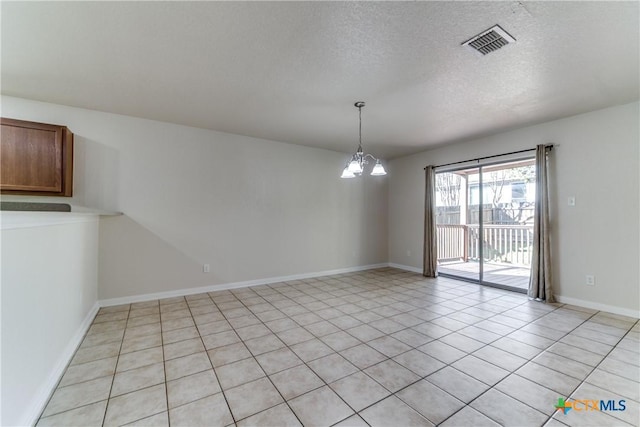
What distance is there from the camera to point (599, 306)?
352cm

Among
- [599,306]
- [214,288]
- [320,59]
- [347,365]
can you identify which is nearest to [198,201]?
[214,288]

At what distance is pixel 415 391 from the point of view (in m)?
1.90

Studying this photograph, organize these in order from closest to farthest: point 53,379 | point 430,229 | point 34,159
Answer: point 53,379
point 34,159
point 430,229

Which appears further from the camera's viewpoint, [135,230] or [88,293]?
[135,230]

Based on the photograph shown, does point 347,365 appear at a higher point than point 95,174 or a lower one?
lower

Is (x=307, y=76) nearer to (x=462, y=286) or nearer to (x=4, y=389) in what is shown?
(x=4, y=389)

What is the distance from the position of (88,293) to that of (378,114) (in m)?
4.27

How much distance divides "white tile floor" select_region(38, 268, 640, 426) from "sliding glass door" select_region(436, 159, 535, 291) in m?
1.32

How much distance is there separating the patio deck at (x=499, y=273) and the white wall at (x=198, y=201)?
2.30 metres

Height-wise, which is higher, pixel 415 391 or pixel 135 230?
pixel 135 230

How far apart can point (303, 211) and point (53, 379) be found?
3991 millimetres

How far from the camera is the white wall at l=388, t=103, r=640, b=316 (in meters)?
3.32

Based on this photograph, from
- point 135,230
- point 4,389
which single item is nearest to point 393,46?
point 4,389

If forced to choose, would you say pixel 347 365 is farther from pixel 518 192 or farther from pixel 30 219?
pixel 518 192
